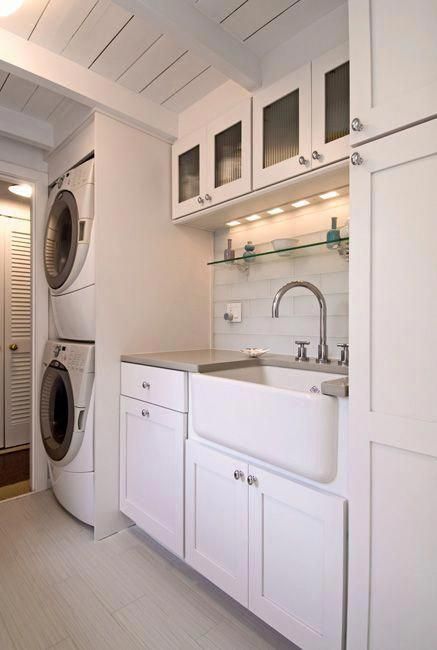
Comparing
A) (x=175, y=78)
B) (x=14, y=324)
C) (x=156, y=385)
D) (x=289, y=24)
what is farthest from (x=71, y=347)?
(x=289, y=24)

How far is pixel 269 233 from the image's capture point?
211 centimetres

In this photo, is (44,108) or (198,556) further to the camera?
(44,108)

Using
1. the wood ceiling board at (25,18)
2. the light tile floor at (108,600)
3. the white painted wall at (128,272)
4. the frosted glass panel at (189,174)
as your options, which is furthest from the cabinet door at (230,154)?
the light tile floor at (108,600)

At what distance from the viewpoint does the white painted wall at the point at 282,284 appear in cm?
179

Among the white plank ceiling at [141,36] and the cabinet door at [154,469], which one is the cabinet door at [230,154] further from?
the cabinet door at [154,469]

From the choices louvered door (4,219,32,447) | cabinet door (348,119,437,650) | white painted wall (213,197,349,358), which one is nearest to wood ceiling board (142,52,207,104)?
white painted wall (213,197,349,358)

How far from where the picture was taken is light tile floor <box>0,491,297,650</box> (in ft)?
4.32

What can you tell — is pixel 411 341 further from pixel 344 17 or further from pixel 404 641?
pixel 344 17

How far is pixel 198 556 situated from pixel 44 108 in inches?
95.1

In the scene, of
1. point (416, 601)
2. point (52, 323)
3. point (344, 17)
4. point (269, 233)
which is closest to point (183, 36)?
point (344, 17)

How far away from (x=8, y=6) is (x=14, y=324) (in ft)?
8.58

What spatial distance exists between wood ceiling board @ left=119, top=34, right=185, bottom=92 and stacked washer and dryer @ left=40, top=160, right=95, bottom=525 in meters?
0.45

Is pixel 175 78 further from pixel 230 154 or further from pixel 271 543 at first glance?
pixel 271 543

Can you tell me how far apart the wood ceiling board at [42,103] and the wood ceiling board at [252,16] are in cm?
102
